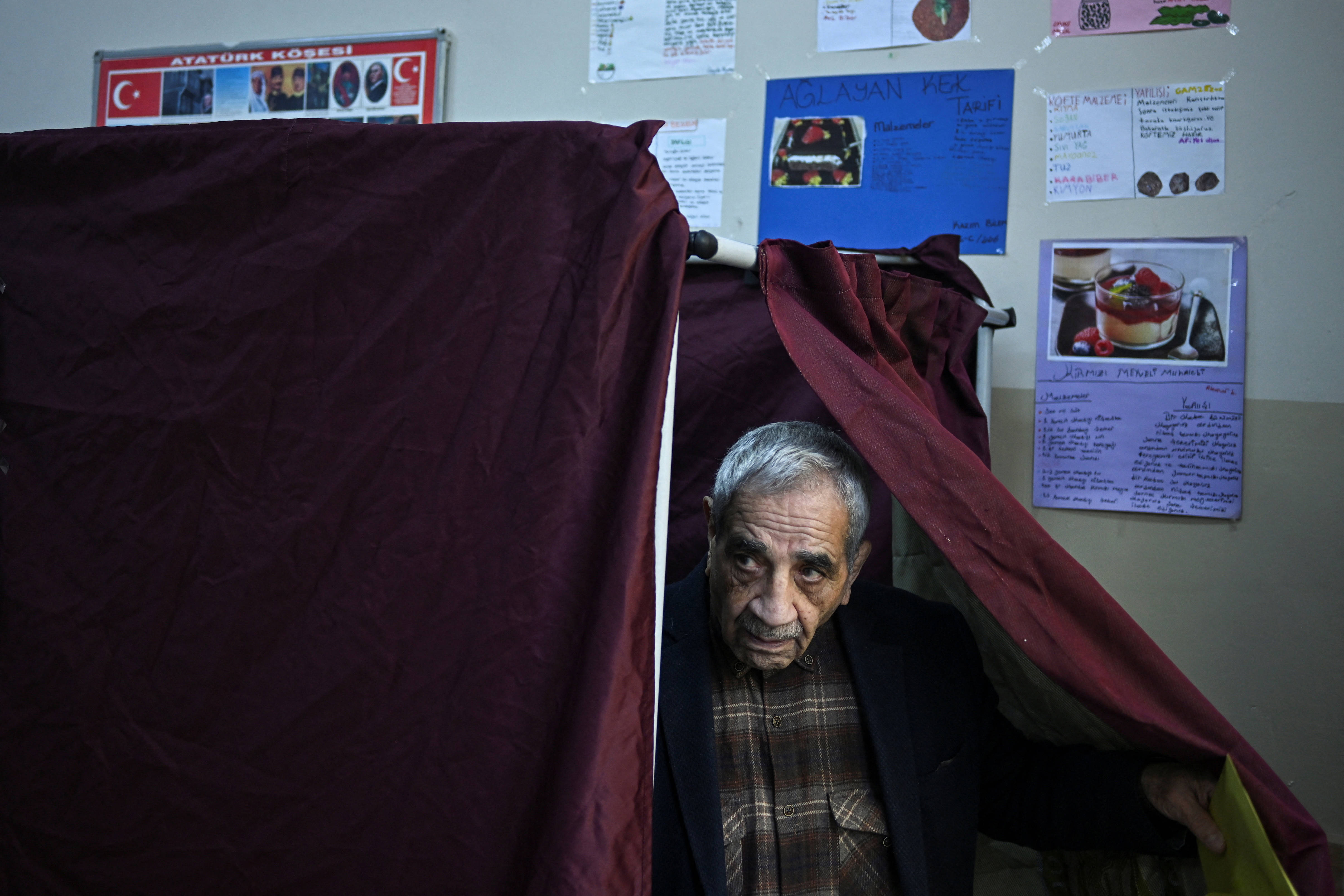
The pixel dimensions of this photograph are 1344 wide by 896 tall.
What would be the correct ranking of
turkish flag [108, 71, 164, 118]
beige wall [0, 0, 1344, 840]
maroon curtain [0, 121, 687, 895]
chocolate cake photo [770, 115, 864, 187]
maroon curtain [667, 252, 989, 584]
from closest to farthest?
maroon curtain [0, 121, 687, 895]
maroon curtain [667, 252, 989, 584]
beige wall [0, 0, 1344, 840]
chocolate cake photo [770, 115, 864, 187]
turkish flag [108, 71, 164, 118]

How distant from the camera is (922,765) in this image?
154cm

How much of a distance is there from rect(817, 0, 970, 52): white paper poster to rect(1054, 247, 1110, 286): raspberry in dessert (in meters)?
0.58

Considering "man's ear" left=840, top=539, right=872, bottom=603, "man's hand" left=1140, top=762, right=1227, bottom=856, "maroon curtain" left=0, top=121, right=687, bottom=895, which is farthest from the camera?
"man's ear" left=840, top=539, right=872, bottom=603

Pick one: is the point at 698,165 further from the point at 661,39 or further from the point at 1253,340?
the point at 1253,340

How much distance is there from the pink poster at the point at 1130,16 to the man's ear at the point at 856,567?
4.73ft

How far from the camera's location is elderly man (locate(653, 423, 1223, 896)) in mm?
1432

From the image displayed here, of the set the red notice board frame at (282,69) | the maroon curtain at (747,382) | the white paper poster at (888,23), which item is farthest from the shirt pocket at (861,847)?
the red notice board frame at (282,69)

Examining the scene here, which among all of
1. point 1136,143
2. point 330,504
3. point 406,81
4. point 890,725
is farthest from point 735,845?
point 406,81

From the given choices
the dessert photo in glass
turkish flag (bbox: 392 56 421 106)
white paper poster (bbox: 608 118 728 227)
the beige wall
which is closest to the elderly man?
the beige wall

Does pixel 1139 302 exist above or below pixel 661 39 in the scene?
below

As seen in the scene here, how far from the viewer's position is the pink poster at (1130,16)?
2197mm

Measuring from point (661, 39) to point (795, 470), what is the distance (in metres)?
1.53

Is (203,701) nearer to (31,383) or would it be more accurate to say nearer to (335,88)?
(31,383)

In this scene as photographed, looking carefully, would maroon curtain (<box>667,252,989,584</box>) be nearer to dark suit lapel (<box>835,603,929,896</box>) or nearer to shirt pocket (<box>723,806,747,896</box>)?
dark suit lapel (<box>835,603,929,896</box>)
